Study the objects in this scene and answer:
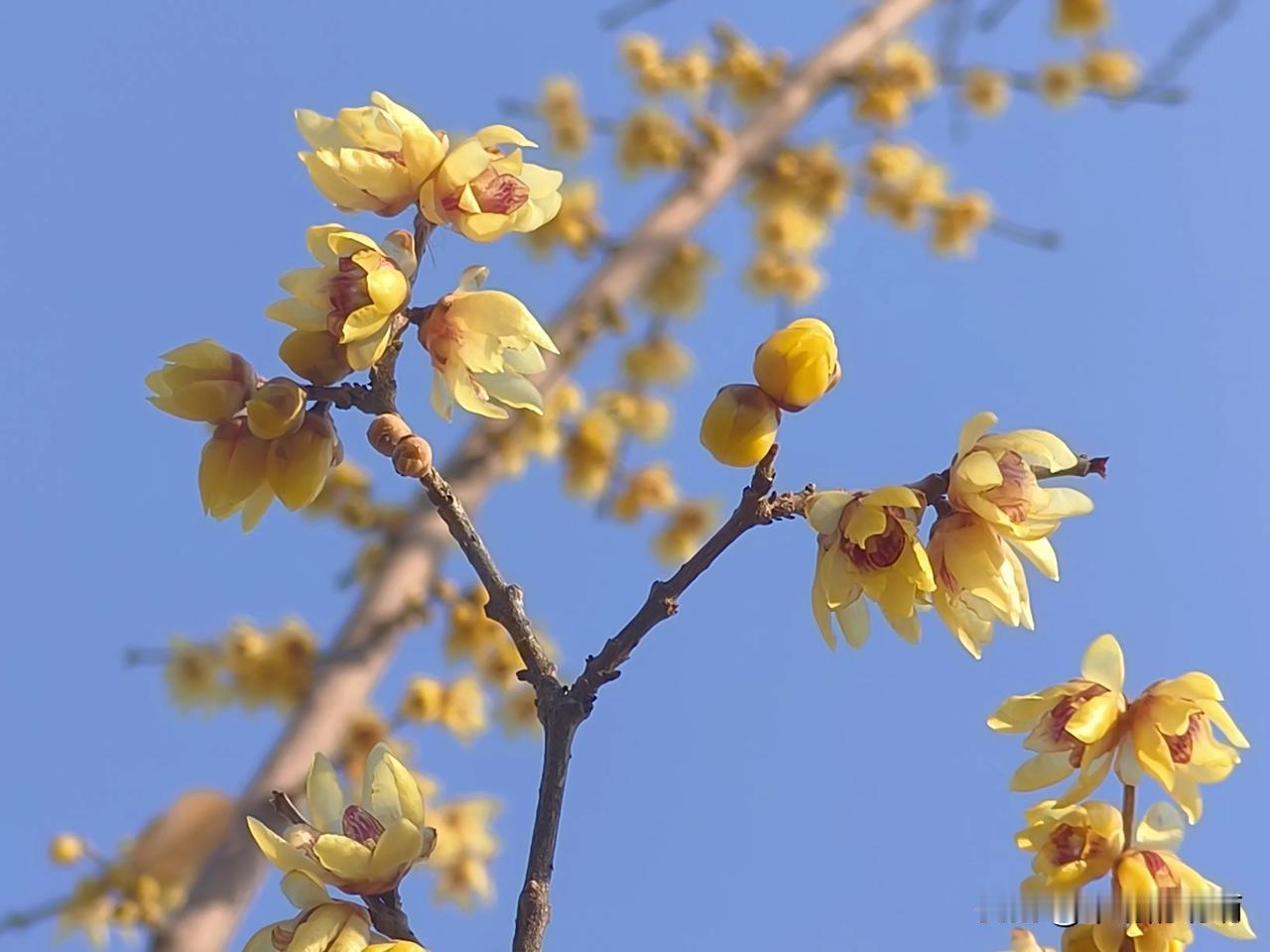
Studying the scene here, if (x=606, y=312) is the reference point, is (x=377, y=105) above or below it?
below

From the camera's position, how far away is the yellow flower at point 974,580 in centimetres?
112

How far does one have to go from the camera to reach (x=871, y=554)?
112cm

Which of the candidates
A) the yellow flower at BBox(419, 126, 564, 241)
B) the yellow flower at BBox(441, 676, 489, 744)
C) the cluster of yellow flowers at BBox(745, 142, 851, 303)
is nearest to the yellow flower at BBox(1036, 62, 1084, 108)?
the cluster of yellow flowers at BBox(745, 142, 851, 303)

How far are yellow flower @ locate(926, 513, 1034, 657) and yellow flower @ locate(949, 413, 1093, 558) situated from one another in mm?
16

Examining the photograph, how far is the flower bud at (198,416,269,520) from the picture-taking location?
47.6 inches

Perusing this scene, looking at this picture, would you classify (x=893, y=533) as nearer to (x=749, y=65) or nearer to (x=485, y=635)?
(x=485, y=635)

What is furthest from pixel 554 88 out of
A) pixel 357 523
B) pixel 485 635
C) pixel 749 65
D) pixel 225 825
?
pixel 225 825

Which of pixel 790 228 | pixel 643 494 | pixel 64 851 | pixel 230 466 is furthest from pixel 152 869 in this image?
pixel 790 228

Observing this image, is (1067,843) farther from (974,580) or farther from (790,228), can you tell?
(790,228)

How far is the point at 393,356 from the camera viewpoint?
1.20 m

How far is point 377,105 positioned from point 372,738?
280 cm

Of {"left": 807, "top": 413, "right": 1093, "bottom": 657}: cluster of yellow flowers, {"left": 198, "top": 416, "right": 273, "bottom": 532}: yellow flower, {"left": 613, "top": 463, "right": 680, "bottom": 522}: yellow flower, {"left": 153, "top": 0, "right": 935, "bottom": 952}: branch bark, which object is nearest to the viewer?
{"left": 807, "top": 413, "right": 1093, "bottom": 657}: cluster of yellow flowers

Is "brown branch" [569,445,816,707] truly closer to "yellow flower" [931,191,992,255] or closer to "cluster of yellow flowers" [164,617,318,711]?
"cluster of yellow flowers" [164,617,318,711]

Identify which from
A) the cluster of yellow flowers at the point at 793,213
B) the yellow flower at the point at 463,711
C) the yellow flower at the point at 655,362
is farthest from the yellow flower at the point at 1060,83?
the yellow flower at the point at 463,711
